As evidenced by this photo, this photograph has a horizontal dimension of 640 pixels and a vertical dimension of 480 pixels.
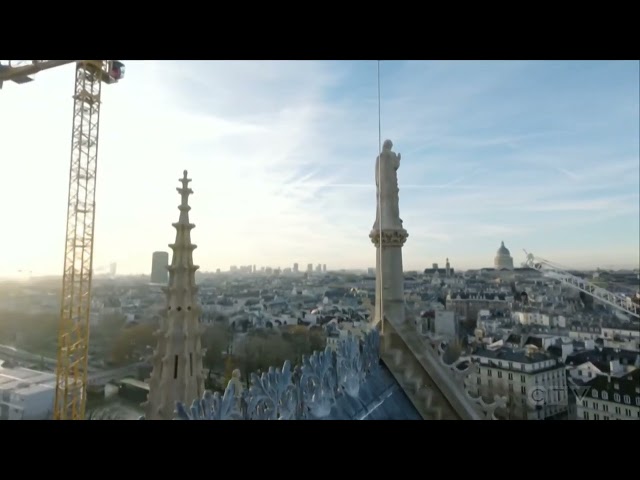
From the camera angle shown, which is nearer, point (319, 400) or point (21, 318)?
point (319, 400)

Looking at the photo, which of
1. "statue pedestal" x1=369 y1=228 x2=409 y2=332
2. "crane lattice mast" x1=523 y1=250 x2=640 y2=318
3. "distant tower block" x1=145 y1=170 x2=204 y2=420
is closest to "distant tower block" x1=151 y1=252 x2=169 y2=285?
"distant tower block" x1=145 y1=170 x2=204 y2=420

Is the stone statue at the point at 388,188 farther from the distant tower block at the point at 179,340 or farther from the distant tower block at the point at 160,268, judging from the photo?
the distant tower block at the point at 160,268

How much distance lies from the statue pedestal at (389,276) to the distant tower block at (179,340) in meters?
1.44

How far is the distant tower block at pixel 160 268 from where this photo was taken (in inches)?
129

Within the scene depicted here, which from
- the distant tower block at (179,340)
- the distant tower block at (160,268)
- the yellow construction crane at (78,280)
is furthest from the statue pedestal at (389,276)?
the yellow construction crane at (78,280)

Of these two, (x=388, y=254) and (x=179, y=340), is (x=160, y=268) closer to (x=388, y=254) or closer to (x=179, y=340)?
(x=179, y=340)

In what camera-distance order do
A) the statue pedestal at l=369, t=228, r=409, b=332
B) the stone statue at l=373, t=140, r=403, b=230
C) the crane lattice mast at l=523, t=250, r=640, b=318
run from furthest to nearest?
the crane lattice mast at l=523, t=250, r=640, b=318 < the stone statue at l=373, t=140, r=403, b=230 < the statue pedestal at l=369, t=228, r=409, b=332

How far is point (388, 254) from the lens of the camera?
10.8 ft

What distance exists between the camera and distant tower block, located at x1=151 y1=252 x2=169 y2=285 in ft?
10.7

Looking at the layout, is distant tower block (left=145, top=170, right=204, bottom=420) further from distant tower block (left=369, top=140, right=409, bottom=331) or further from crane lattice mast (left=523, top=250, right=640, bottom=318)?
crane lattice mast (left=523, top=250, right=640, bottom=318)

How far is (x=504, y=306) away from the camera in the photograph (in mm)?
8180
